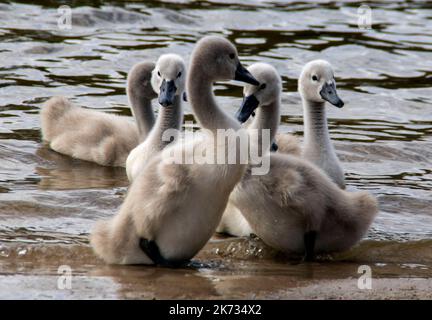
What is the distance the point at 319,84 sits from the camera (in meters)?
8.76

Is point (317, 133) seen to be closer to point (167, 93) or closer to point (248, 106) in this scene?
point (248, 106)

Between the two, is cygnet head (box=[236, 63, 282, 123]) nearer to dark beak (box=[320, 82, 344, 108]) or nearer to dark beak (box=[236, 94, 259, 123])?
dark beak (box=[236, 94, 259, 123])

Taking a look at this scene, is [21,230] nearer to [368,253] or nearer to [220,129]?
[220,129]

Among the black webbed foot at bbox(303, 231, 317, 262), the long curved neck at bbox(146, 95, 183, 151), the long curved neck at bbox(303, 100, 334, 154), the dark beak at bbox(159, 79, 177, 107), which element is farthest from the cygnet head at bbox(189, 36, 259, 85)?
the long curved neck at bbox(146, 95, 183, 151)

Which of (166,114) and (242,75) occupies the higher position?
(242,75)

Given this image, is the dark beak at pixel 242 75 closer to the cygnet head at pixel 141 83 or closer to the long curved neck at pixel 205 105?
the long curved neck at pixel 205 105

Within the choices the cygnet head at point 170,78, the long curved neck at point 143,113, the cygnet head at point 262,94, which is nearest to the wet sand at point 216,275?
the cygnet head at point 262,94

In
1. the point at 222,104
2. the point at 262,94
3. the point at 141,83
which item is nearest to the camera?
the point at 262,94

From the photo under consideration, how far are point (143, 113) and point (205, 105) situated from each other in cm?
366

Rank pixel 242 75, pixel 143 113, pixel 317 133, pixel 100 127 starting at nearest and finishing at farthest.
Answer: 1. pixel 242 75
2. pixel 317 133
3. pixel 143 113
4. pixel 100 127

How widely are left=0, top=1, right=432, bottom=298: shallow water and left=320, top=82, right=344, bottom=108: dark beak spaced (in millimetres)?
991

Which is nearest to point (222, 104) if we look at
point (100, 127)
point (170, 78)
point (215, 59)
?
point (100, 127)

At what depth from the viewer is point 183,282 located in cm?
628

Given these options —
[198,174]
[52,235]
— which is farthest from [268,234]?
[52,235]
